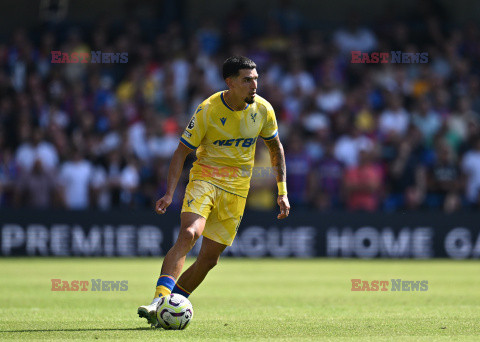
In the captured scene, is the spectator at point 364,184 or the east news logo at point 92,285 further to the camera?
the spectator at point 364,184

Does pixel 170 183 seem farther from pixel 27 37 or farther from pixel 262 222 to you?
pixel 27 37

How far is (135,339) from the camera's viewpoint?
7.07 metres

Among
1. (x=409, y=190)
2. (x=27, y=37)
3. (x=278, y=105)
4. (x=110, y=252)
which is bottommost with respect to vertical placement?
(x=110, y=252)

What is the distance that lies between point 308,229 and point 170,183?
1102cm

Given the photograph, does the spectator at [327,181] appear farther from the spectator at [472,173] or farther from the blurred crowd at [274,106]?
the spectator at [472,173]

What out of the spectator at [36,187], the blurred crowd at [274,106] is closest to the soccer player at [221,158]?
the blurred crowd at [274,106]

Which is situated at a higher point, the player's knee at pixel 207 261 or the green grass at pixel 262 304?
the player's knee at pixel 207 261

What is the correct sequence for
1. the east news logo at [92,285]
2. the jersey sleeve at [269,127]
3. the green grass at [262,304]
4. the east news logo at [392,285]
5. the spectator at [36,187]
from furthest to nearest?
the spectator at [36,187] → the east news logo at [92,285] → the east news logo at [392,285] → the jersey sleeve at [269,127] → the green grass at [262,304]

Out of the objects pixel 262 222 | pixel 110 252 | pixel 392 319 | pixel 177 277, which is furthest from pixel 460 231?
pixel 177 277

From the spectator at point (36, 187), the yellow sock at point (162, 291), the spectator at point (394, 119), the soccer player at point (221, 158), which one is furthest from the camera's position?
the spectator at point (394, 119)

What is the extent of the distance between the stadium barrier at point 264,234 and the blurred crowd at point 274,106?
36 centimetres

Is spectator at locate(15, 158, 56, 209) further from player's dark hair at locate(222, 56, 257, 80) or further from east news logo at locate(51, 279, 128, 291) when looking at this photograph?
player's dark hair at locate(222, 56, 257, 80)

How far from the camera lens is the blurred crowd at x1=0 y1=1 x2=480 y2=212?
1853 cm

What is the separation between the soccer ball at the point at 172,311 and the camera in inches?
303
